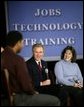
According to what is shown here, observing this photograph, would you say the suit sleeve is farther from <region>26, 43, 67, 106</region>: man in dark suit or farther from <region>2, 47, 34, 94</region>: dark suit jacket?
<region>26, 43, 67, 106</region>: man in dark suit

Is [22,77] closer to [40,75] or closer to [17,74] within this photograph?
[17,74]

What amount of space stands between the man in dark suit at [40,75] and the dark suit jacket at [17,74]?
1110 millimetres

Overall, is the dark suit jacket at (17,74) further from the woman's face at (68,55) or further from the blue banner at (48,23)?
the blue banner at (48,23)

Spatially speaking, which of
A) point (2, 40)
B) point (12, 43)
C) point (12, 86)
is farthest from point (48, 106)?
point (2, 40)

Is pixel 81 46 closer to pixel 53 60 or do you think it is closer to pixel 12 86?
pixel 53 60

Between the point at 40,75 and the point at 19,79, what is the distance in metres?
1.36

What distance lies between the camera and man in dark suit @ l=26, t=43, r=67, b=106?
6076 mm

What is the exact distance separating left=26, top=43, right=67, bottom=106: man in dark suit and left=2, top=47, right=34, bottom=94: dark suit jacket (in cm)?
111

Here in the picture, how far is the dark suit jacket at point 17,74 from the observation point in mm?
4879

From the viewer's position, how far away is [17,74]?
4.88m

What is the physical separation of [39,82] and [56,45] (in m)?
1.42

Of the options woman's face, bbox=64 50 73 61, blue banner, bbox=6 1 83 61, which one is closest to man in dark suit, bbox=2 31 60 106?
woman's face, bbox=64 50 73 61

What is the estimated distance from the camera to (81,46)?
295 inches

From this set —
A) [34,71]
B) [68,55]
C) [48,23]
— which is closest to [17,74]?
[34,71]
